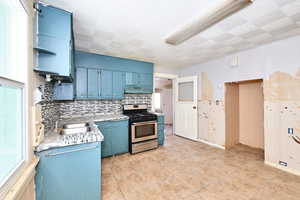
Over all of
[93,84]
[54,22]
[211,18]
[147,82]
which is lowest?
[93,84]

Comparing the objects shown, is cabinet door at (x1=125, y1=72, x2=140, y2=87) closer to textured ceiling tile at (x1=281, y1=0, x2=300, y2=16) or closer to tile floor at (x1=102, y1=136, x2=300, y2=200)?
tile floor at (x1=102, y1=136, x2=300, y2=200)

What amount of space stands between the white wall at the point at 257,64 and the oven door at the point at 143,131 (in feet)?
6.41

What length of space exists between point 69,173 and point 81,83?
6.76ft

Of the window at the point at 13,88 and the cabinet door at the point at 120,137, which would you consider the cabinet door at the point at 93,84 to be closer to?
the cabinet door at the point at 120,137

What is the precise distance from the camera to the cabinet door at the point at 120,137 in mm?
3016

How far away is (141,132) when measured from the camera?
3258mm

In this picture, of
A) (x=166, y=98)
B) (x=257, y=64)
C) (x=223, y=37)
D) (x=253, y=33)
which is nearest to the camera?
(x=253, y=33)

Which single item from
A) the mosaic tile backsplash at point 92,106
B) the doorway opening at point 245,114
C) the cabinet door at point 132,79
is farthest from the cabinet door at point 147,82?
the doorway opening at point 245,114

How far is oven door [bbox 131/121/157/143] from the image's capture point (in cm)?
314

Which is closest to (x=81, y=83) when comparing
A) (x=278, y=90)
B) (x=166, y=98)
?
(x=278, y=90)

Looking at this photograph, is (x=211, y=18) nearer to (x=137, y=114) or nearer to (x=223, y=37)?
(x=223, y=37)

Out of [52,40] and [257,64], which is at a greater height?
[257,64]

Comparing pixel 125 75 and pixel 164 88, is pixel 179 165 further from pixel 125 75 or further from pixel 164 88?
pixel 164 88

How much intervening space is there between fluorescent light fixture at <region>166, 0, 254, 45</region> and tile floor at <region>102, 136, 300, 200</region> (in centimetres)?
236
